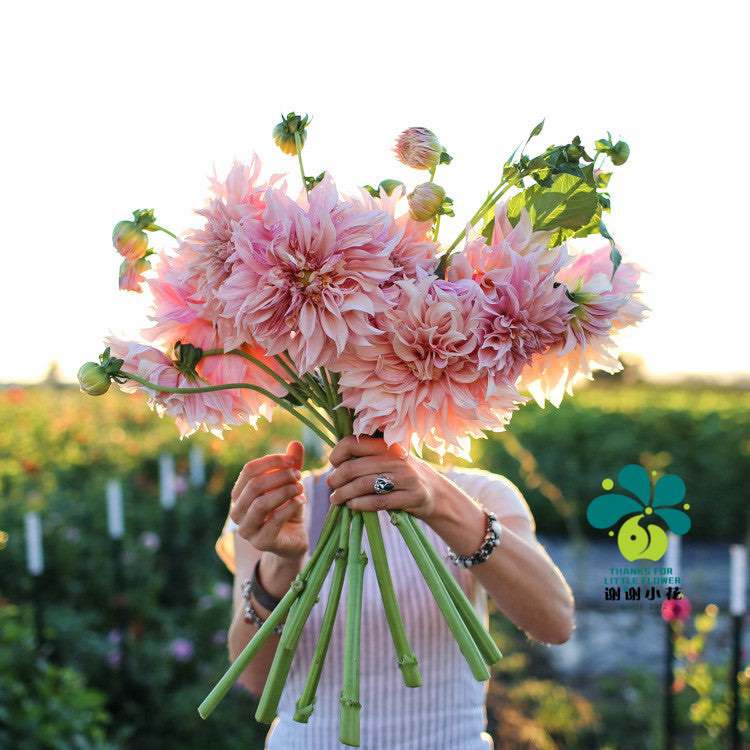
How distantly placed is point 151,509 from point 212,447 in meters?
1.43

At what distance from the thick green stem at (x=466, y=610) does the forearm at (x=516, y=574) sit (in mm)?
66

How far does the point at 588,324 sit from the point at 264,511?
24.5 inches

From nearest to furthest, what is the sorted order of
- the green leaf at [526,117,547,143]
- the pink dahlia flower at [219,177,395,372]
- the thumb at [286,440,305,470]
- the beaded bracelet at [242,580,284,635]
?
1. the pink dahlia flower at [219,177,395,372]
2. the green leaf at [526,117,547,143]
3. the thumb at [286,440,305,470]
4. the beaded bracelet at [242,580,284,635]

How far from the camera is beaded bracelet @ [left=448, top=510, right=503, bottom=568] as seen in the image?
1.68 metres

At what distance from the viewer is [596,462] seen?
10328 millimetres

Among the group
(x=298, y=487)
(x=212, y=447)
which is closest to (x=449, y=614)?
(x=298, y=487)

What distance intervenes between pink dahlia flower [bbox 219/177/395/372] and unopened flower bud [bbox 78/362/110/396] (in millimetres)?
233

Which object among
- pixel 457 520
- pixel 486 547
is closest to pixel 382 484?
pixel 457 520

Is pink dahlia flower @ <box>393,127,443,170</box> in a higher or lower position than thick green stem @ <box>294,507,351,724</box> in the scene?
higher

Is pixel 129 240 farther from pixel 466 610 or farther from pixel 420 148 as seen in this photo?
pixel 466 610

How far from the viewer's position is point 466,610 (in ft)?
5.05

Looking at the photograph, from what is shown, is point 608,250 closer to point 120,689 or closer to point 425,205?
point 425,205

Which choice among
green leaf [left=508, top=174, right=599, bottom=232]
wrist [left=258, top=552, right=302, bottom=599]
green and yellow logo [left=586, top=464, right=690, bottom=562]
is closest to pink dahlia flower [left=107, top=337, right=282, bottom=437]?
wrist [left=258, top=552, right=302, bottom=599]

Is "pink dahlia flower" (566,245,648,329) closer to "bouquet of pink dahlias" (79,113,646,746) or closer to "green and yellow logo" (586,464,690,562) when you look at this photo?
"bouquet of pink dahlias" (79,113,646,746)
